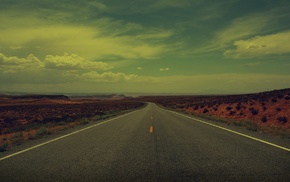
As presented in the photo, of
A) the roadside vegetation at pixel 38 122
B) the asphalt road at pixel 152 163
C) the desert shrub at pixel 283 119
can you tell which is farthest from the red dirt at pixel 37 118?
the desert shrub at pixel 283 119

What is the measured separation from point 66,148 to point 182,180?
519 centimetres

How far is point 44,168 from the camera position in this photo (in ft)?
21.4

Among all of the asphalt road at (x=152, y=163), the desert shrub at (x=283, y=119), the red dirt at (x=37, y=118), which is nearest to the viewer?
the asphalt road at (x=152, y=163)

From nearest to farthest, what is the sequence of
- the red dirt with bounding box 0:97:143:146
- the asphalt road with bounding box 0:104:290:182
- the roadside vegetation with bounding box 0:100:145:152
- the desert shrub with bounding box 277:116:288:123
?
the asphalt road with bounding box 0:104:290:182, the roadside vegetation with bounding box 0:100:145:152, the red dirt with bounding box 0:97:143:146, the desert shrub with bounding box 277:116:288:123

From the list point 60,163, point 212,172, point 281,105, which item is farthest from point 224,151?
point 281,105

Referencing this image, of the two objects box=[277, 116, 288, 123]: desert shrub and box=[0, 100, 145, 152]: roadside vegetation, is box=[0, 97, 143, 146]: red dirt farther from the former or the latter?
box=[277, 116, 288, 123]: desert shrub

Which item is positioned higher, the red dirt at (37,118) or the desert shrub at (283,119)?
the desert shrub at (283,119)

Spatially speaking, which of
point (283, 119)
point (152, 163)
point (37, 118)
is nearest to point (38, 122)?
point (37, 118)

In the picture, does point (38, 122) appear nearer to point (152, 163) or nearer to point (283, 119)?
point (283, 119)

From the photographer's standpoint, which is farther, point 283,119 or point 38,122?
point 38,122

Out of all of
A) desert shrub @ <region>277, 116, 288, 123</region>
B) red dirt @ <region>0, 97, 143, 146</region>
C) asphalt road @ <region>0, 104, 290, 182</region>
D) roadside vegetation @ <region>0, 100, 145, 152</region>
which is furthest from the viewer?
desert shrub @ <region>277, 116, 288, 123</region>

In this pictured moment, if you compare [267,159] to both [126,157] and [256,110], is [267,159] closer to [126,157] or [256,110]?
[126,157]

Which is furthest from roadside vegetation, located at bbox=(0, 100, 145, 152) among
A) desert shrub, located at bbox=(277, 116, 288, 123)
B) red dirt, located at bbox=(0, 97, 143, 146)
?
desert shrub, located at bbox=(277, 116, 288, 123)

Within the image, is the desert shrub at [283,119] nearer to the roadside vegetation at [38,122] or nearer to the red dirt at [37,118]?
the roadside vegetation at [38,122]
